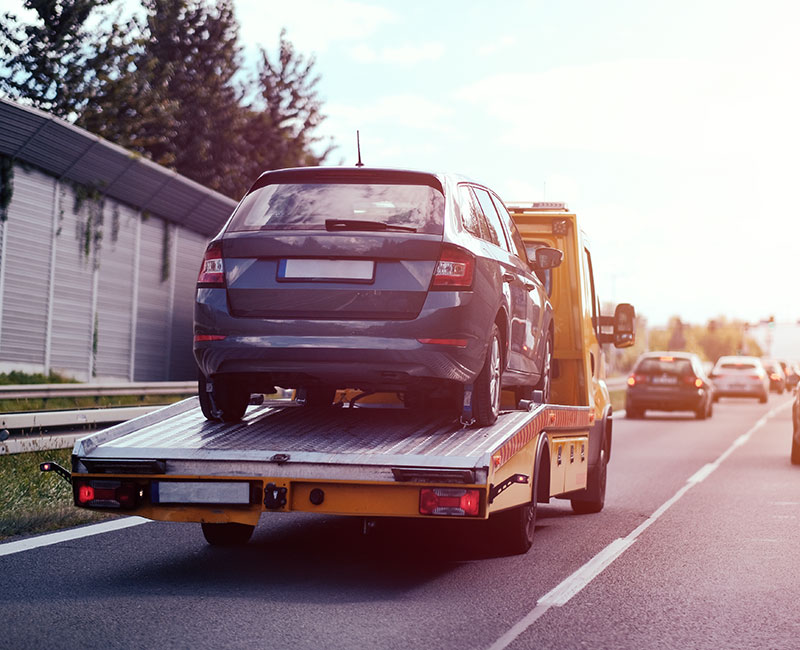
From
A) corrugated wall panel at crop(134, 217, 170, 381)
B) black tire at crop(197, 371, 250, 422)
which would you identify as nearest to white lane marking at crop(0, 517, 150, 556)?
black tire at crop(197, 371, 250, 422)

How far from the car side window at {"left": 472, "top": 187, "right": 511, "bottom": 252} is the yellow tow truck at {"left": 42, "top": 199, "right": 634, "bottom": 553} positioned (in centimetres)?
106

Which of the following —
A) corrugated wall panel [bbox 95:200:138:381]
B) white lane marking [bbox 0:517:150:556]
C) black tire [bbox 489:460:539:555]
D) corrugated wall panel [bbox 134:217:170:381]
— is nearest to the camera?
white lane marking [bbox 0:517:150:556]

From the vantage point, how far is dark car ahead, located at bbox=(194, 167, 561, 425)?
7.29m

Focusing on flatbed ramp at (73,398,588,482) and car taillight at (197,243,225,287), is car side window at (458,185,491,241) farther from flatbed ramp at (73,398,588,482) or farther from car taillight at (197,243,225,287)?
car taillight at (197,243,225,287)

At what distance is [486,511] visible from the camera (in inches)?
267

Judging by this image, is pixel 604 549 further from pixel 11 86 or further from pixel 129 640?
pixel 11 86

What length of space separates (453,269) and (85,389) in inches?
563

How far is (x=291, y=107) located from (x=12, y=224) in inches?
907

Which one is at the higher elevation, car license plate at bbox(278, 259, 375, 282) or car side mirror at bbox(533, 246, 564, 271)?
car side mirror at bbox(533, 246, 564, 271)

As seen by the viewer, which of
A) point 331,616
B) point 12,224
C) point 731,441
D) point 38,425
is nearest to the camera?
point 331,616

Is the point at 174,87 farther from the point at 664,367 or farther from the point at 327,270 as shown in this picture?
the point at 327,270

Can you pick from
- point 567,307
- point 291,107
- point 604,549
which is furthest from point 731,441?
point 291,107

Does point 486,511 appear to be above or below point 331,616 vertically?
above

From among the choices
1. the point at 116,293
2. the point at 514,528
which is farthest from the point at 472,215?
the point at 116,293
